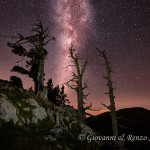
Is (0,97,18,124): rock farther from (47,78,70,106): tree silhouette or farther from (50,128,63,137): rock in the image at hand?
(47,78,70,106): tree silhouette

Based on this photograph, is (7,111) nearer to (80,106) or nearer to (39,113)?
(39,113)

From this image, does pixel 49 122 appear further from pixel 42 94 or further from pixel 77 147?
pixel 42 94

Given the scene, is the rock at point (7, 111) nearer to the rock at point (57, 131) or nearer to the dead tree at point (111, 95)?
the rock at point (57, 131)

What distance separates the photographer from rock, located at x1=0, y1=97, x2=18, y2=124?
5828 millimetres

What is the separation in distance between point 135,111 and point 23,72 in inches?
954

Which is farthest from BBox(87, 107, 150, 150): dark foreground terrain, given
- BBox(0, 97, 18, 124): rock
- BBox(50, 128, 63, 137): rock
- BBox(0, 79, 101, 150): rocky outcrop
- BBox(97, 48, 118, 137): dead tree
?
BBox(0, 97, 18, 124): rock

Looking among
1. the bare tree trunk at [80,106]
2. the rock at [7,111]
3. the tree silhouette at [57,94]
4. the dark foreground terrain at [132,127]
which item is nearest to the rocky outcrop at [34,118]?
the rock at [7,111]

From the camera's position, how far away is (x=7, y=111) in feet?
20.2

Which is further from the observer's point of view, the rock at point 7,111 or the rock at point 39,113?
the rock at point 39,113

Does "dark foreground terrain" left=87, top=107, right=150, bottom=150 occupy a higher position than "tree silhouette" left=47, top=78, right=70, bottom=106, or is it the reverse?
"tree silhouette" left=47, top=78, right=70, bottom=106

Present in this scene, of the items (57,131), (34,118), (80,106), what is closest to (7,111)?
(34,118)

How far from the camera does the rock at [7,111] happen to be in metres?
5.83

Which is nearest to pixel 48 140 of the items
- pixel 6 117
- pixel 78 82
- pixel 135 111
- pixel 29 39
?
pixel 6 117

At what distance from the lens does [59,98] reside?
30.2 metres
